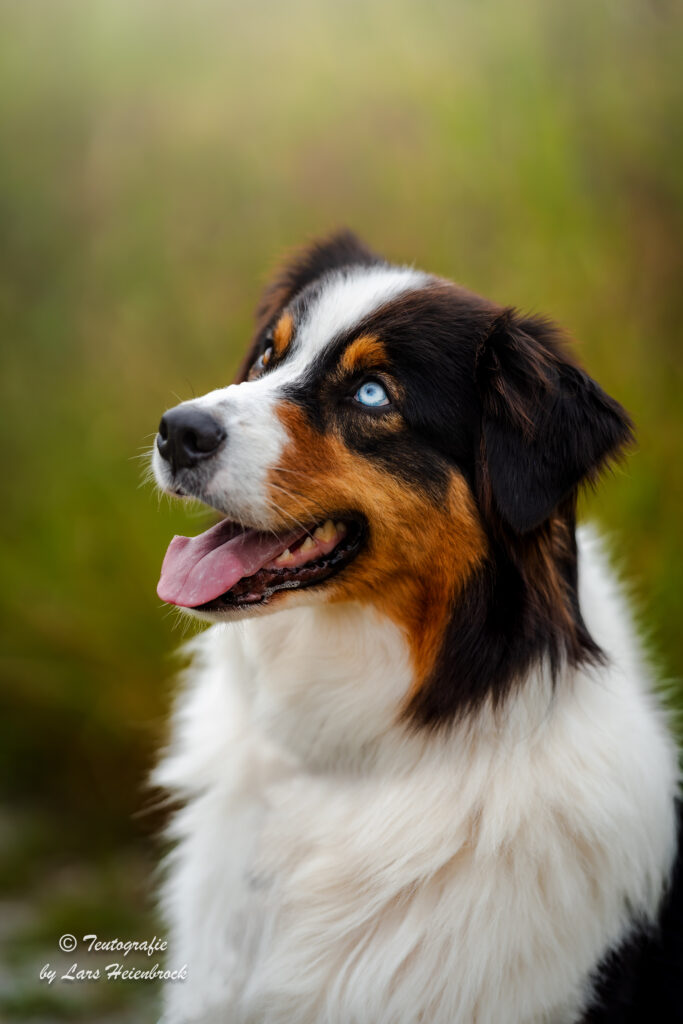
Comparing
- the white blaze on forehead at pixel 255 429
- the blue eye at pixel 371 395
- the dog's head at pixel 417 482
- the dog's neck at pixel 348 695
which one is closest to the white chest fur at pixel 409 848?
the dog's neck at pixel 348 695

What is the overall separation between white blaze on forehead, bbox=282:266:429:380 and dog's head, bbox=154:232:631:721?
0.01m

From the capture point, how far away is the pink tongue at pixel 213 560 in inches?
92.7

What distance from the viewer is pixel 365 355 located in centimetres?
252

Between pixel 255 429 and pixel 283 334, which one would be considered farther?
pixel 283 334

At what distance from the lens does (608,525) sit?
438 cm

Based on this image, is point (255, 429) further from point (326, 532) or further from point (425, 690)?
point (425, 690)

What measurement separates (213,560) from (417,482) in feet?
1.90

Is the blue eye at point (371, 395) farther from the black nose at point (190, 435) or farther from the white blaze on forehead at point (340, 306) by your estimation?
the black nose at point (190, 435)

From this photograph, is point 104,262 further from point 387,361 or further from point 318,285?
point 387,361

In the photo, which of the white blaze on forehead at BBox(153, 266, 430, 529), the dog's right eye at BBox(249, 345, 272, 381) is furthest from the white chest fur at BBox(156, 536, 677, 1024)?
the dog's right eye at BBox(249, 345, 272, 381)

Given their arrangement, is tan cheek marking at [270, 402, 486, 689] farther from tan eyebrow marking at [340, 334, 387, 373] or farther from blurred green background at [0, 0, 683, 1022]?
blurred green background at [0, 0, 683, 1022]

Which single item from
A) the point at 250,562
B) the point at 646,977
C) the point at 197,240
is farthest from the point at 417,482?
the point at 197,240

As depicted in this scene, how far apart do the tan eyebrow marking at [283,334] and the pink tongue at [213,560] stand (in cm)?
57

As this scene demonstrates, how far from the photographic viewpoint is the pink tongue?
2.36m
